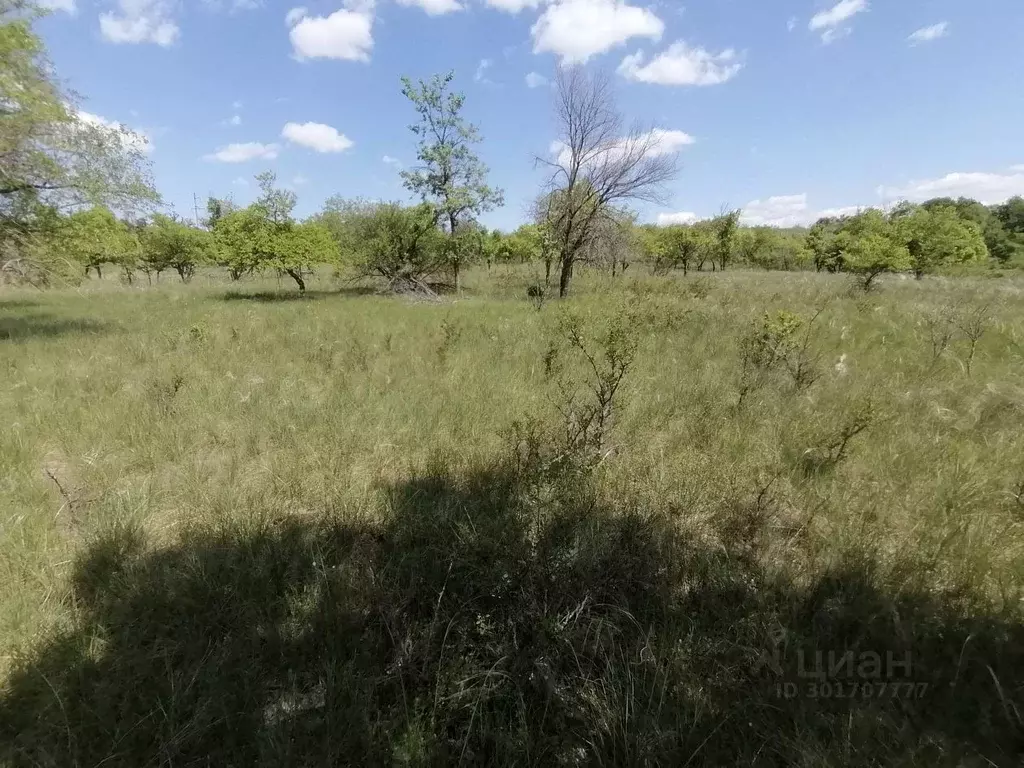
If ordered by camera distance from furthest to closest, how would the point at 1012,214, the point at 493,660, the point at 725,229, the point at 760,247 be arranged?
the point at 760,247 < the point at 1012,214 < the point at 725,229 < the point at 493,660

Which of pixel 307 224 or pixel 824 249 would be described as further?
pixel 824 249

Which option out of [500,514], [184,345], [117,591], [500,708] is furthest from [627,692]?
[184,345]

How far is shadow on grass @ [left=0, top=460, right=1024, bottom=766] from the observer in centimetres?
165

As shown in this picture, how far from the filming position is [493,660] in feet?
6.59

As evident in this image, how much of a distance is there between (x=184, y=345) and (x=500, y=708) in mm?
8174

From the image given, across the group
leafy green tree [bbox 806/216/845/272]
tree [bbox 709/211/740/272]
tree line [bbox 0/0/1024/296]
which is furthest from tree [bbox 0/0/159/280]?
leafy green tree [bbox 806/216/845/272]

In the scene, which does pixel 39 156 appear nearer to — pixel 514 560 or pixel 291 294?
pixel 291 294

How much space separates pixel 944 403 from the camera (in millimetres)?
4684

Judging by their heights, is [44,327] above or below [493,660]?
above

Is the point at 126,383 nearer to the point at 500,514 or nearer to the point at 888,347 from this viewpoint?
the point at 500,514

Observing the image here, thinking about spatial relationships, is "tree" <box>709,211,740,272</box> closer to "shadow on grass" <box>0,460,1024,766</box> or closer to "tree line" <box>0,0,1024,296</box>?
"tree line" <box>0,0,1024,296</box>

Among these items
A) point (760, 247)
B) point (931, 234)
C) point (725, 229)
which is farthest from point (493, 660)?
point (760, 247)

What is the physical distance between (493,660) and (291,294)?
18626 millimetres

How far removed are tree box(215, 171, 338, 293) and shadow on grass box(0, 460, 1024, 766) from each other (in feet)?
55.4
